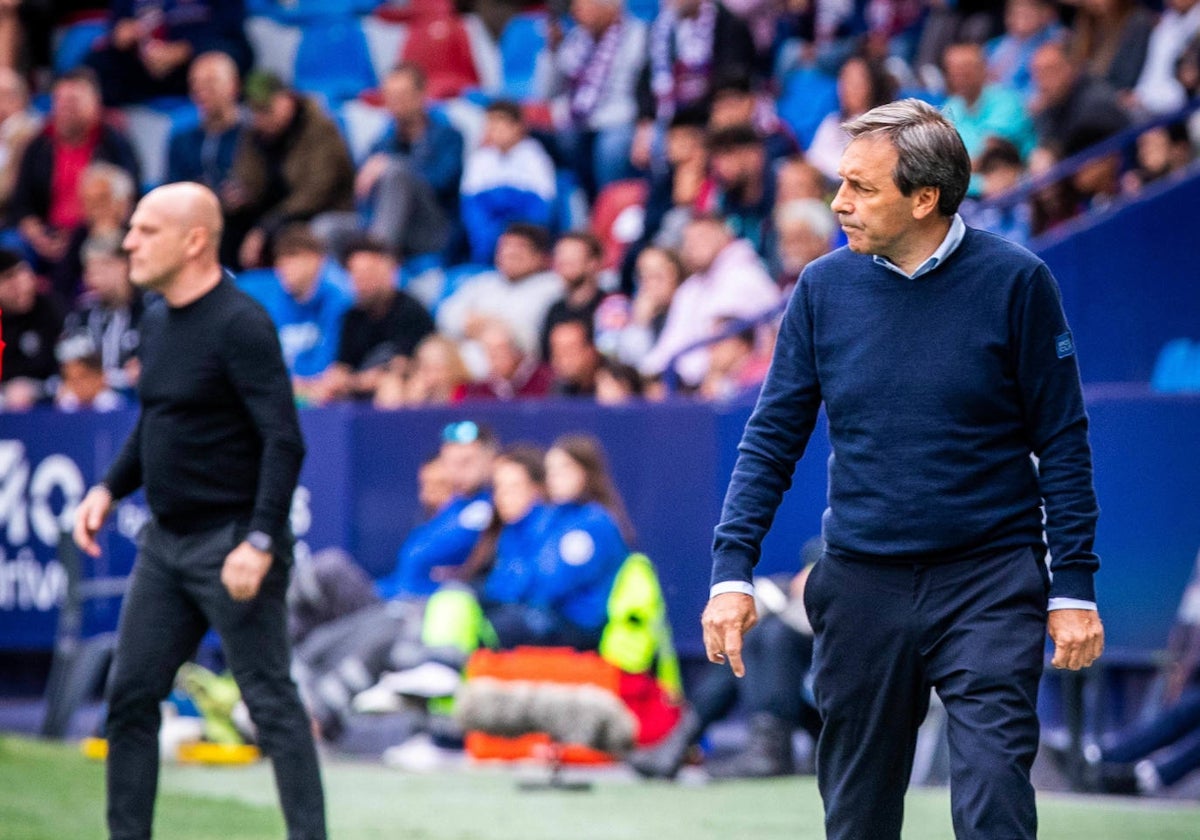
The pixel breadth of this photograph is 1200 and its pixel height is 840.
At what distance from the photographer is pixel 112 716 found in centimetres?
629

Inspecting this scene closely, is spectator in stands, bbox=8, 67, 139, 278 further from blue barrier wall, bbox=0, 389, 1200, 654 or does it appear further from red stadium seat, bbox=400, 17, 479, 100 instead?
blue barrier wall, bbox=0, 389, 1200, 654

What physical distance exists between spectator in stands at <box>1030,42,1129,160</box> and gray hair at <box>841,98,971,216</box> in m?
7.40

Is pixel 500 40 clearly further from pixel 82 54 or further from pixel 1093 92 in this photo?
pixel 1093 92

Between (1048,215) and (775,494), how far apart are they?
7.18m

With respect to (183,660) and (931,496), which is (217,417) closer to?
(183,660)

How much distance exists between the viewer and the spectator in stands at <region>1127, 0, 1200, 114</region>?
40.6 ft

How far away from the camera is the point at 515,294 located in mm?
13656

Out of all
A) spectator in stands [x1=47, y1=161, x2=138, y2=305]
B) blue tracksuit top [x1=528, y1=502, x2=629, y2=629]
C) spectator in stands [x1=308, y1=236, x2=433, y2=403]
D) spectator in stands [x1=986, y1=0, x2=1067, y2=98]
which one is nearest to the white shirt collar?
blue tracksuit top [x1=528, y1=502, x2=629, y2=629]

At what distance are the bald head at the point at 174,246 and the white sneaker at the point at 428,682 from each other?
182 inches

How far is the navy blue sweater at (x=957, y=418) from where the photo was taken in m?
4.55

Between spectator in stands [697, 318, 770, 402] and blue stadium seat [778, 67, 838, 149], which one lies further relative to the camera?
blue stadium seat [778, 67, 838, 149]

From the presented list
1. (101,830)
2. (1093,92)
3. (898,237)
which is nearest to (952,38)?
(1093,92)

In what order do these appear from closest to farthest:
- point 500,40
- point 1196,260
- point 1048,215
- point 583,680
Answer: point 583,680
point 1196,260
point 1048,215
point 500,40

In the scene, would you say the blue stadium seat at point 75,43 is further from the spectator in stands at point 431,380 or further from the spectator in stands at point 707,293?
the spectator in stands at point 707,293
